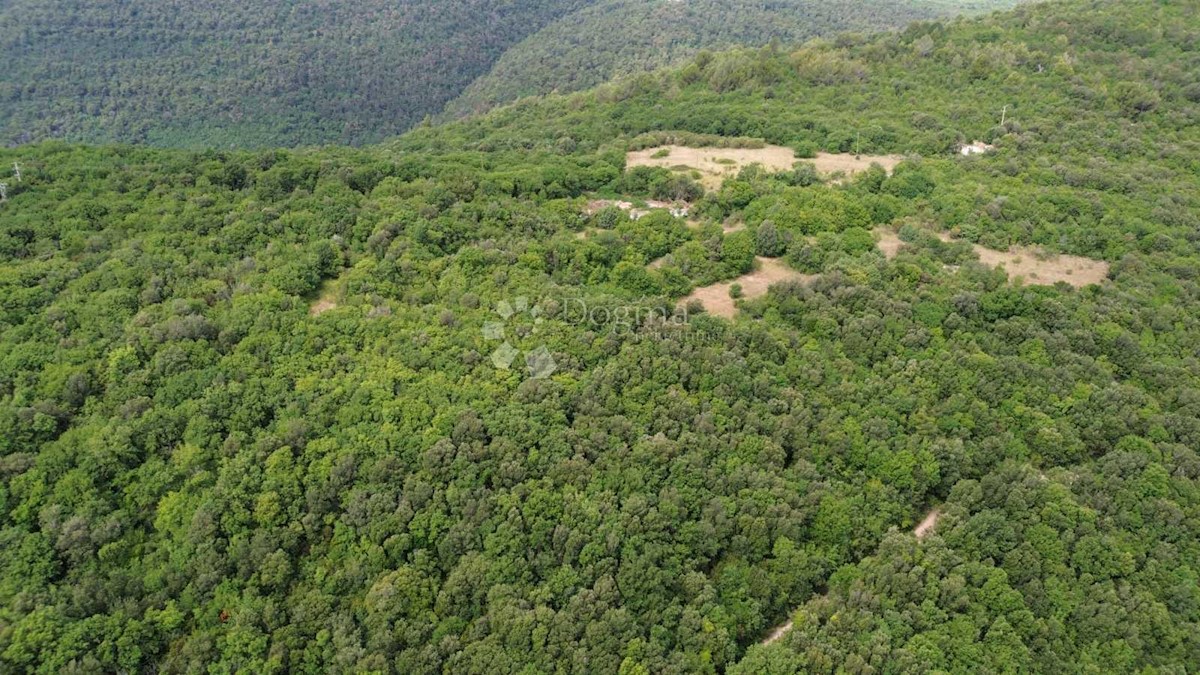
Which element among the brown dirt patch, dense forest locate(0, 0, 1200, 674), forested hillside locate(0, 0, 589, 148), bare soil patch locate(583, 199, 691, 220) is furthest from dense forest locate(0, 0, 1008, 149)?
the brown dirt patch

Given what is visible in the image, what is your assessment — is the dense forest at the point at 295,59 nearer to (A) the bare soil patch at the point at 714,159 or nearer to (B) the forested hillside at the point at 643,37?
(B) the forested hillside at the point at 643,37

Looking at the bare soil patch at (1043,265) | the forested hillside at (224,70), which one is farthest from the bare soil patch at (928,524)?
the forested hillside at (224,70)

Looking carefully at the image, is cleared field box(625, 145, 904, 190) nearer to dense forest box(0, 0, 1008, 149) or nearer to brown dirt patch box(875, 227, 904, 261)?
brown dirt patch box(875, 227, 904, 261)

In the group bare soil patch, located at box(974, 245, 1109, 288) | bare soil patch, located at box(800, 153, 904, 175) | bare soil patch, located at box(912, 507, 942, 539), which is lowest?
bare soil patch, located at box(912, 507, 942, 539)

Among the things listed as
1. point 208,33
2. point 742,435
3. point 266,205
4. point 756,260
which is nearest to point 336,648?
point 742,435

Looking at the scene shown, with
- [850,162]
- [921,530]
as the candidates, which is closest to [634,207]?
[850,162]

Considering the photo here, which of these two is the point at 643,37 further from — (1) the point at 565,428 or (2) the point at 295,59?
(1) the point at 565,428

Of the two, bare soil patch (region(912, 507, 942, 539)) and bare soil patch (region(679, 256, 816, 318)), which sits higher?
bare soil patch (region(679, 256, 816, 318))
